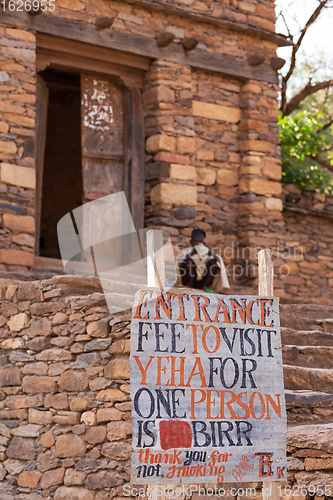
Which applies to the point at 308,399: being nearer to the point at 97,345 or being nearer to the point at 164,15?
the point at 97,345

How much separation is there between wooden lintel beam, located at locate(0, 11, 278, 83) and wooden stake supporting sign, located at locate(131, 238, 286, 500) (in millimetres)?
4173

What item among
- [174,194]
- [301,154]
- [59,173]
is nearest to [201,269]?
[174,194]

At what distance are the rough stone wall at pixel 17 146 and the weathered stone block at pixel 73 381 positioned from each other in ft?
6.75

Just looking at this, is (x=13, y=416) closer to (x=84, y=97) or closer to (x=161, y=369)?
(x=161, y=369)

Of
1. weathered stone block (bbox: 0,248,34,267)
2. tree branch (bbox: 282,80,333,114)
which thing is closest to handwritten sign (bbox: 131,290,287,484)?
weathered stone block (bbox: 0,248,34,267)

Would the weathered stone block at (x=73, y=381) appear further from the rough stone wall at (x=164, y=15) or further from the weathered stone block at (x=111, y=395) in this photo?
the rough stone wall at (x=164, y=15)

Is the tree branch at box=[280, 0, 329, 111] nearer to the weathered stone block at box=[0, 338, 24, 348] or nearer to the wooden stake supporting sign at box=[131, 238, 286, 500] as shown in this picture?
the weathered stone block at box=[0, 338, 24, 348]

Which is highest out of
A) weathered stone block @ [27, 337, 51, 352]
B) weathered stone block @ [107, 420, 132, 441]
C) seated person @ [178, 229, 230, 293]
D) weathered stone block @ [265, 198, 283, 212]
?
weathered stone block @ [265, 198, 283, 212]

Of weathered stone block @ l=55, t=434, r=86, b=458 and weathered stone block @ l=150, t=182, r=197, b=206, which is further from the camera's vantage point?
weathered stone block @ l=150, t=182, r=197, b=206

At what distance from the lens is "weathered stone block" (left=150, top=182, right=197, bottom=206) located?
25.7ft

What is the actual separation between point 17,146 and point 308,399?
405 cm

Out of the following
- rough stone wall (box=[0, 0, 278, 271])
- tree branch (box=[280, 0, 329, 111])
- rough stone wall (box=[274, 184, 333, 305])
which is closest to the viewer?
rough stone wall (box=[0, 0, 278, 271])

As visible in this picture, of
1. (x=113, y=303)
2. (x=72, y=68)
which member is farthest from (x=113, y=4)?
(x=113, y=303)

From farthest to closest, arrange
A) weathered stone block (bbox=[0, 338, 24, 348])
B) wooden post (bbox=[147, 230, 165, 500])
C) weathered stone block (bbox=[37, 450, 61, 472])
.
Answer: weathered stone block (bbox=[0, 338, 24, 348]) → weathered stone block (bbox=[37, 450, 61, 472]) → wooden post (bbox=[147, 230, 165, 500])
